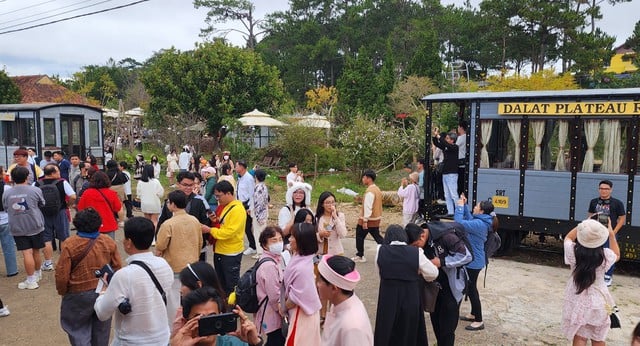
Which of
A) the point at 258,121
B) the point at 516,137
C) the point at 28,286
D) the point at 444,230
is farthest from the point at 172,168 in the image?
the point at 444,230

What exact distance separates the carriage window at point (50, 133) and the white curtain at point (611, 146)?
15.8m

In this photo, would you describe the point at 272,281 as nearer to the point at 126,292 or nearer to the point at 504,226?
the point at 126,292

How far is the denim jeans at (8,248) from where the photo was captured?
7.05 m

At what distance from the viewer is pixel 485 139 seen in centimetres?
946

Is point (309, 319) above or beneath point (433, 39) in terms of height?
beneath

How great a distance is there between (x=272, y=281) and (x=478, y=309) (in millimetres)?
3216

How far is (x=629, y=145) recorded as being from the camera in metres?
8.30

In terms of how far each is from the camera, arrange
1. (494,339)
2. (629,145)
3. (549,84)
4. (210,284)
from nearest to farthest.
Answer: (210,284) → (494,339) → (629,145) → (549,84)

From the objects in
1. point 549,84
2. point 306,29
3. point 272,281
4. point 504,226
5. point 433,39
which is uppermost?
point 306,29

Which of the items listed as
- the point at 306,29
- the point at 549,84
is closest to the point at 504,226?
the point at 549,84

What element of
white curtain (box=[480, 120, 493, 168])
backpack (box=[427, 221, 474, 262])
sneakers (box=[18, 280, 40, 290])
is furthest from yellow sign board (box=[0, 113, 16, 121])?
backpack (box=[427, 221, 474, 262])

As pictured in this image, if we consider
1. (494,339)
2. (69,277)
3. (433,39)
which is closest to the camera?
(69,277)

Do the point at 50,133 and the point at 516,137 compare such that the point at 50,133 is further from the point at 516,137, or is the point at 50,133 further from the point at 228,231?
the point at 516,137

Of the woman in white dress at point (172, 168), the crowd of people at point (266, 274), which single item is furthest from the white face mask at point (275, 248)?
the woman in white dress at point (172, 168)
